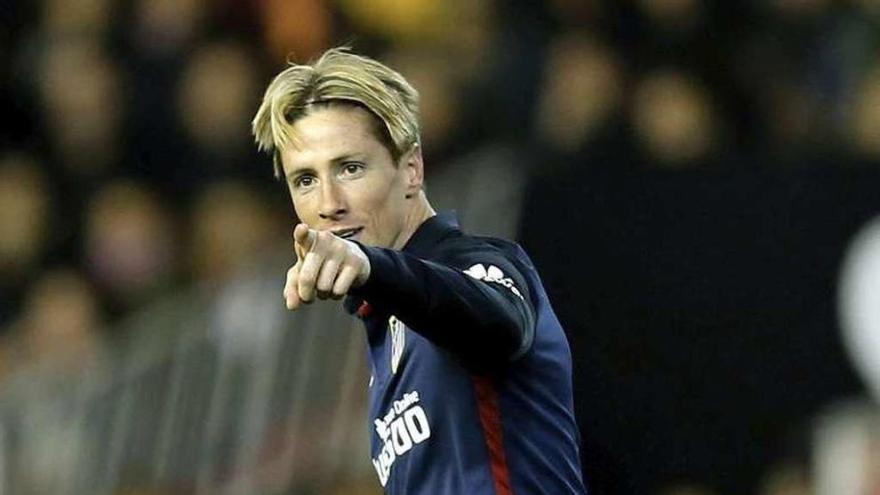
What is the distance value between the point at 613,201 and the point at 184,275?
175 cm

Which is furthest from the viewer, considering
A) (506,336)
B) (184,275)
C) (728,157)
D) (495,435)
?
(184,275)

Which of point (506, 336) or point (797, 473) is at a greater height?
point (506, 336)

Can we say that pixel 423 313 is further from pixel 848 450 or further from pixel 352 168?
pixel 848 450

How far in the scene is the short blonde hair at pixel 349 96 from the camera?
151 inches

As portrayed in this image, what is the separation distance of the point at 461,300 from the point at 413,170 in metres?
0.73

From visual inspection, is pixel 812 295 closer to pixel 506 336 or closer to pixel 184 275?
pixel 184 275

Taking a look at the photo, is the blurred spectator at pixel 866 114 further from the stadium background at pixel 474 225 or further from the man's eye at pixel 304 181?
the man's eye at pixel 304 181

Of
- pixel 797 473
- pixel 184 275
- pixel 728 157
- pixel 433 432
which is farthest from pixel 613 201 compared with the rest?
pixel 433 432

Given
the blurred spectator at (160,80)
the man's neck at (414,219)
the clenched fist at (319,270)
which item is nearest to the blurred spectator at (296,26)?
the blurred spectator at (160,80)

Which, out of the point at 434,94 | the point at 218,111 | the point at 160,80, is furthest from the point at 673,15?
the point at 160,80

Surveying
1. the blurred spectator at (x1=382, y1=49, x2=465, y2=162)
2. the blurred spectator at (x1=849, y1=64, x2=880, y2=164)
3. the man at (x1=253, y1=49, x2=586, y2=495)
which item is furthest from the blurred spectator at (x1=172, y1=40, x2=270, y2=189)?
the man at (x1=253, y1=49, x2=586, y2=495)

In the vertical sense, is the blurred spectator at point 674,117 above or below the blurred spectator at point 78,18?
below

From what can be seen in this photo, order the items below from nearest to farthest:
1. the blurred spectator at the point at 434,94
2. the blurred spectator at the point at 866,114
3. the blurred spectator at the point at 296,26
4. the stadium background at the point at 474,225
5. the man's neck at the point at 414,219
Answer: the man's neck at the point at 414,219 < the stadium background at the point at 474,225 < the blurred spectator at the point at 866,114 < the blurred spectator at the point at 434,94 < the blurred spectator at the point at 296,26

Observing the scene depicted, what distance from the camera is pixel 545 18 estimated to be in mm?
8148
